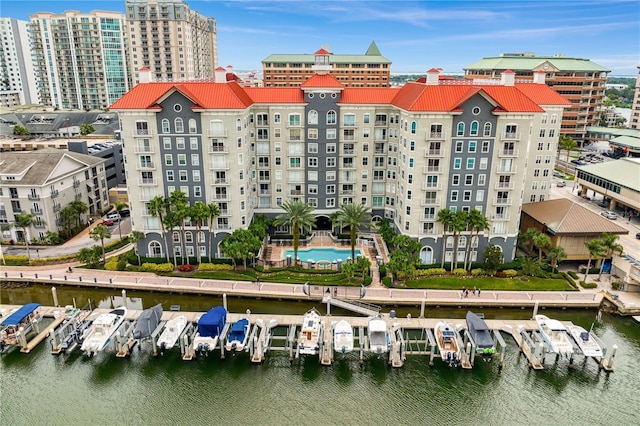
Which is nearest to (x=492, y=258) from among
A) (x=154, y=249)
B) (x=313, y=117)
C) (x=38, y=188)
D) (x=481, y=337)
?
(x=481, y=337)

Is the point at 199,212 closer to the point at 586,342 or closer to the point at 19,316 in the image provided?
the point at 19,316

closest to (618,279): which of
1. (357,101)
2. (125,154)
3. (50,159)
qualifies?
(357,101)

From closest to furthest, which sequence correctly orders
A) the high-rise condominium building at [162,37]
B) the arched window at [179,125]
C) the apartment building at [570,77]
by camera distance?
the arched window at [179,125] < the apartment building at [570,77] < the high-rise condominium building at [162,37]

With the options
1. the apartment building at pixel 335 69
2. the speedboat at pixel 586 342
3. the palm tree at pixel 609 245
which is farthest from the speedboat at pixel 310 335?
the apartment building at pixel 335 69

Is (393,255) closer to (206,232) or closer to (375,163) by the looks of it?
(375,163)

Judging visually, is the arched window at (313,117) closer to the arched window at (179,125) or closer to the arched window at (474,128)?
the arched window at (179,125)

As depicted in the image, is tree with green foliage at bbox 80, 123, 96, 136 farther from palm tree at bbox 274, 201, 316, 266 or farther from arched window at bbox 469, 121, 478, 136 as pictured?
arched window at bbox 469, 121, 478, 136
